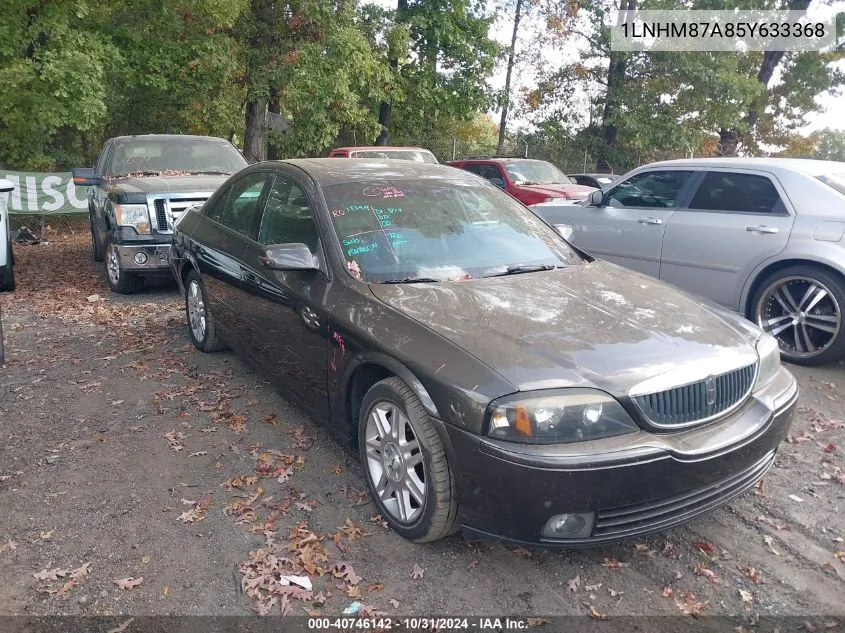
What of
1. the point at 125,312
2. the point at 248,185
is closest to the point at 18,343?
the point at 125,312

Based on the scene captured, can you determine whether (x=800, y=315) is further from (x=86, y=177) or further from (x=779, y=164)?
(x=86, y=177)

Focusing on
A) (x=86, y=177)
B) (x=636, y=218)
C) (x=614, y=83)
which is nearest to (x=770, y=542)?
(x=636, y=218)

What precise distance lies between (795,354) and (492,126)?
37.9m

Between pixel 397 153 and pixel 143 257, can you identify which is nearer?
pixel 143 257

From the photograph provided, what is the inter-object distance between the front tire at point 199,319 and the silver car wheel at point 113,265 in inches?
98.2

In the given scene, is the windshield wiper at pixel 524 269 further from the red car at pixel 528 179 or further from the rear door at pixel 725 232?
the red car at pixel 528 179

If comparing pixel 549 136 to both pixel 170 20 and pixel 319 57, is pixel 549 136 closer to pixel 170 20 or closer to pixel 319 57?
pixel 319 57

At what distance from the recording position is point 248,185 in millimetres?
5066

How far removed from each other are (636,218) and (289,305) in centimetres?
427

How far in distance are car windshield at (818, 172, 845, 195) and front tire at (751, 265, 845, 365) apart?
2.35ft

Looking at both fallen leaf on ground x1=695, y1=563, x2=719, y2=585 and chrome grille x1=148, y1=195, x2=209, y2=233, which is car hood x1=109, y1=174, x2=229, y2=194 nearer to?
chrome grille x1=148, y1=195, x2=209, y2=233

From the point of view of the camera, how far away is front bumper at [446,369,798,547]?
2.65 metres

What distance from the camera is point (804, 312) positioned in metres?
5.70

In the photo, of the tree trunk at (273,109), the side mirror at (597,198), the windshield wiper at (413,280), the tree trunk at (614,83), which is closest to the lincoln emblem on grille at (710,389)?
the windshield wiper at (413,280)
